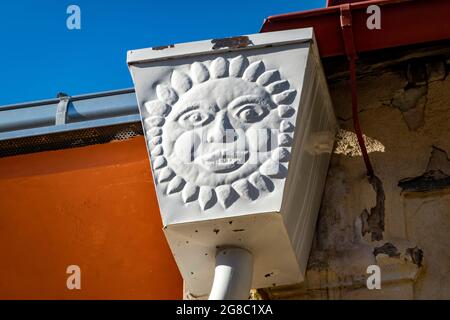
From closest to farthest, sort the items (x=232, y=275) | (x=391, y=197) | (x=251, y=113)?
(x=232, y=275) < (x=251, y=113) < (x=391, y=197)

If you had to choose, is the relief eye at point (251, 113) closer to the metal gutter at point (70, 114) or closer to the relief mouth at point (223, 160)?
the relief mouth at point (223, 160)

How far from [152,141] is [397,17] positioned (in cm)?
93

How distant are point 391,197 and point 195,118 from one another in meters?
0.79

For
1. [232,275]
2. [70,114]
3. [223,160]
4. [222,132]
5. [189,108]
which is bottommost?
[232,275]

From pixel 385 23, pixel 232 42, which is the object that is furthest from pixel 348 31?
pixel 232 42

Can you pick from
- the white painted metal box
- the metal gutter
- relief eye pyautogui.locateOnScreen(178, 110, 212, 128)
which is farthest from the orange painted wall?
relief eye pyautogui.locateOnScreen(178, 110, 212, 128)

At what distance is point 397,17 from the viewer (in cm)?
416

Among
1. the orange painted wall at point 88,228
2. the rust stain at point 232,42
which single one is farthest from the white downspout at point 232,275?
the rust stain at point 232,42

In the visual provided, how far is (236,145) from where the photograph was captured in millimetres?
3969

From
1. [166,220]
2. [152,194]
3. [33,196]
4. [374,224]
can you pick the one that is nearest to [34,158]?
[33,196]

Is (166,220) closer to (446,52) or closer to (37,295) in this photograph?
(37,295)

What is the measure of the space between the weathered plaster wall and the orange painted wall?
1.74 feet

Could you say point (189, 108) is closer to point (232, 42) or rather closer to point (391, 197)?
point (232, 42)

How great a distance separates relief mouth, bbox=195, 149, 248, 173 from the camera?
12.9 ft
